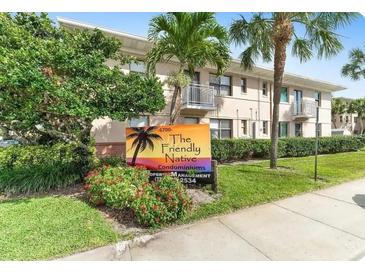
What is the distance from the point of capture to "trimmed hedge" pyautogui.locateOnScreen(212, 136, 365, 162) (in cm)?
1208

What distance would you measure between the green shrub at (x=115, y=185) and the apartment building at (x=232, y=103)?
16.4 ft

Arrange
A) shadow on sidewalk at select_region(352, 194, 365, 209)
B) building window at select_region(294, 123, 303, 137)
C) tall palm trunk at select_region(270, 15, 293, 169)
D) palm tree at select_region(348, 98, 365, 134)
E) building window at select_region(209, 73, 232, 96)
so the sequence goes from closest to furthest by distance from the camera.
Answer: shadow on sidewalk at select_region(352, 194, 365, 209), tall palm trunk at select_region(270, 15, 293, 169), building window at select_region(209, 73, 232, 96), building window at select_region(294, 123, 303, 137), palm tree at select_region(348, 98, 365, 134)

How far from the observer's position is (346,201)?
6.41 meters

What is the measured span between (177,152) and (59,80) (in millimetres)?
3315

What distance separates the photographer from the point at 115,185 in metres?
5.55

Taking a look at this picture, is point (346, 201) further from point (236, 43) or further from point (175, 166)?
point (236, 43)

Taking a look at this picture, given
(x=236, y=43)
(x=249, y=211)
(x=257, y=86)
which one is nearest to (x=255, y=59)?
(x=236, y=43)

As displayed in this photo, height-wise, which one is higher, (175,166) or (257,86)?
(257,86)

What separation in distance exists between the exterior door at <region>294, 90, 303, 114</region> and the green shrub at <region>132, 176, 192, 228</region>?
17930 millimetres

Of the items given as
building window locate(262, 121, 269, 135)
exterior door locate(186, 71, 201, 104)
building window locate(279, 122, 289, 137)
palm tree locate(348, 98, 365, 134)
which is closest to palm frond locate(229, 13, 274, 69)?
exterior door locate(186, 71, 201, 104)

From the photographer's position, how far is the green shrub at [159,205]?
4.70 meters

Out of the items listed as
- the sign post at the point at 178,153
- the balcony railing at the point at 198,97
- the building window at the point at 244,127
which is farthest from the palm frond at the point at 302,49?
the building window at the point at 244,127

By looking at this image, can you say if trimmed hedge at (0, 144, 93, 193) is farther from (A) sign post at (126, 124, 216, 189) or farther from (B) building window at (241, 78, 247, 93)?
(B) building window at (241, 78, 247, 93)

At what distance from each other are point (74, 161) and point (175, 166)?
355 centimetres
